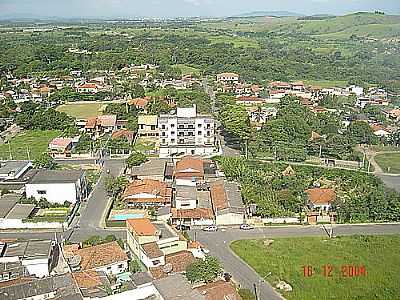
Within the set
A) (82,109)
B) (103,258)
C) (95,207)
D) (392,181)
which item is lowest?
(82,109)

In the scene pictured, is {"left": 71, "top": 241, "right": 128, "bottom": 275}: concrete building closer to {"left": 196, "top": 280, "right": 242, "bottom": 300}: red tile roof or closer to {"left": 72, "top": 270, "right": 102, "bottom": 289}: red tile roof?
{"left": 72, "top": 270, "right": 102, "bottom": 289}: red tile roof

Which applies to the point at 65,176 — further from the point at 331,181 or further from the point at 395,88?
the point at 395,88

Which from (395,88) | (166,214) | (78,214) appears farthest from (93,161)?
(395,88)

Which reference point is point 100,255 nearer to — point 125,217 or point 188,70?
point 125,217

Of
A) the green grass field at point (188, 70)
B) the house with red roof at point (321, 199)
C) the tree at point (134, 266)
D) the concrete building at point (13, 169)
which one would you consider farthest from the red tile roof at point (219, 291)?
the green grass field at point (188, 70)

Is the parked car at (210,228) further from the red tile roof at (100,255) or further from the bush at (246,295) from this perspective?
the bush at (246,295)

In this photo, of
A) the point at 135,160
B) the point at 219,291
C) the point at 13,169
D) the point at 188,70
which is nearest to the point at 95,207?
the point at 135,160
